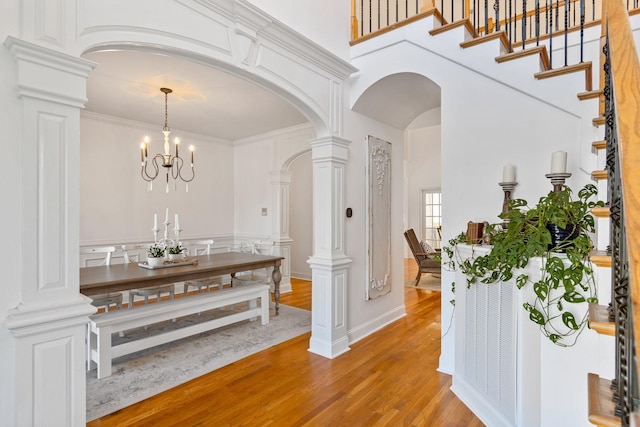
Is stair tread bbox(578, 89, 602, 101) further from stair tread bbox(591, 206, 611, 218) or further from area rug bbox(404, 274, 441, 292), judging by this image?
area rug bbox(404, 274, 441, 292)

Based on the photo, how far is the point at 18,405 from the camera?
60.8 inches

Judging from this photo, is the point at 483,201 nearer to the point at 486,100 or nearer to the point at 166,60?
the point at 486,100

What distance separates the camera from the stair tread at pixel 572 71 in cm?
225

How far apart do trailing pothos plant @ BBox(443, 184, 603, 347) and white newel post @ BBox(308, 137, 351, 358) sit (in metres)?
1.49


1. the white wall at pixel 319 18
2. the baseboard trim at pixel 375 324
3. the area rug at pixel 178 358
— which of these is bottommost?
the area rug at pixel 178 358

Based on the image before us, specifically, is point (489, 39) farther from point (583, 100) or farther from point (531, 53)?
point (583, 100)

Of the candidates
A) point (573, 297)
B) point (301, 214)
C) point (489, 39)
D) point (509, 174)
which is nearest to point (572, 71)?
point (489, 39)

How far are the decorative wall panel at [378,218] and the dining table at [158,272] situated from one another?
131 centimetres

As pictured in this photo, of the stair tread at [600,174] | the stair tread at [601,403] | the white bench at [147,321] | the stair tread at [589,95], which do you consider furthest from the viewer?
the white bench at [147,321]

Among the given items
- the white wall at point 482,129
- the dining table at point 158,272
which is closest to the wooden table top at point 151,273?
the dining table at point 158,272

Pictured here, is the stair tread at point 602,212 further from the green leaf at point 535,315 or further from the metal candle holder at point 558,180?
the metal candle holder at point 558,180

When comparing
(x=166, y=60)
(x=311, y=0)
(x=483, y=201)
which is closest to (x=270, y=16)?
(x=311, y=0)

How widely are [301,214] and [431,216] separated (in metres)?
4.56

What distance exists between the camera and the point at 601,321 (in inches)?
44.0
